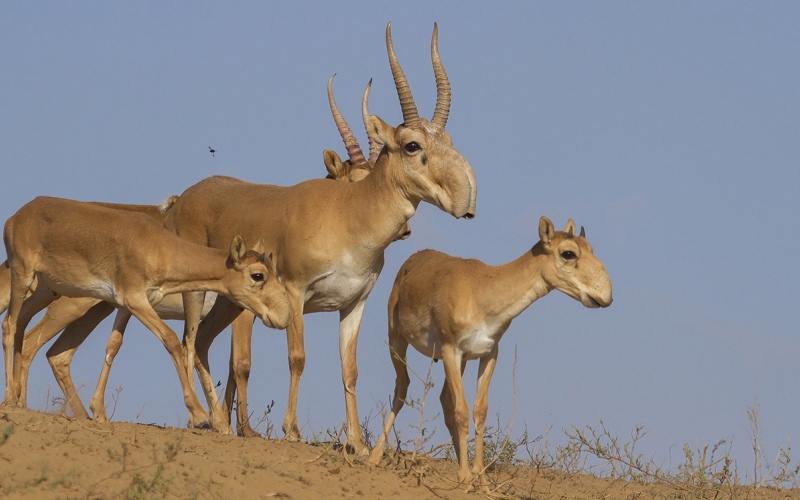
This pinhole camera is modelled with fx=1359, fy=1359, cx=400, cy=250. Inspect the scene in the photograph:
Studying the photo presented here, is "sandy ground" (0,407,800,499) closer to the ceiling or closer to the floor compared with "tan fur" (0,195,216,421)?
closer to the floor

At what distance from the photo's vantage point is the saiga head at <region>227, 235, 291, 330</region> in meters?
14.0

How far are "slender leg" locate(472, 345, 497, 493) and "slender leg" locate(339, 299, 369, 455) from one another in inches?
56.6

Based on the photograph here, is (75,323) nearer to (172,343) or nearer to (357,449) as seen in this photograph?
(172,343)

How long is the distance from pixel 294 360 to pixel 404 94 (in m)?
2.95

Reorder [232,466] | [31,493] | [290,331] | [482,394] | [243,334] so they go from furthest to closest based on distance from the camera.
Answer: [243,334]
[290,331]
[482,394]
[232,466]
[31,493]

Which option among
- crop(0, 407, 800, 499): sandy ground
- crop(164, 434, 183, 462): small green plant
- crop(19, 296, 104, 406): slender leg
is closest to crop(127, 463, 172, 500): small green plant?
crop(0, 407, 800, 499): sandy ground

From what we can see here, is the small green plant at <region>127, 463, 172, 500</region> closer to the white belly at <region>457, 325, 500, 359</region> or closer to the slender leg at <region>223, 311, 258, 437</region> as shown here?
the white belly at <region>457, 325, 500, 359</region>

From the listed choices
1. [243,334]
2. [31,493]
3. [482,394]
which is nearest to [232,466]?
[31,493]

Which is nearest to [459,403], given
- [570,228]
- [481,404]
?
[481,404]

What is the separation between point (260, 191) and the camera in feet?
50.2

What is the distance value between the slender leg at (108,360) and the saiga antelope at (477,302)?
3.24 metres

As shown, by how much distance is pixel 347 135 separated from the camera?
62.5 feet

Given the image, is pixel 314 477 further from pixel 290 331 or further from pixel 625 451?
pixel 625 451

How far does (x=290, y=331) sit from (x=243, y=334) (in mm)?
1192
